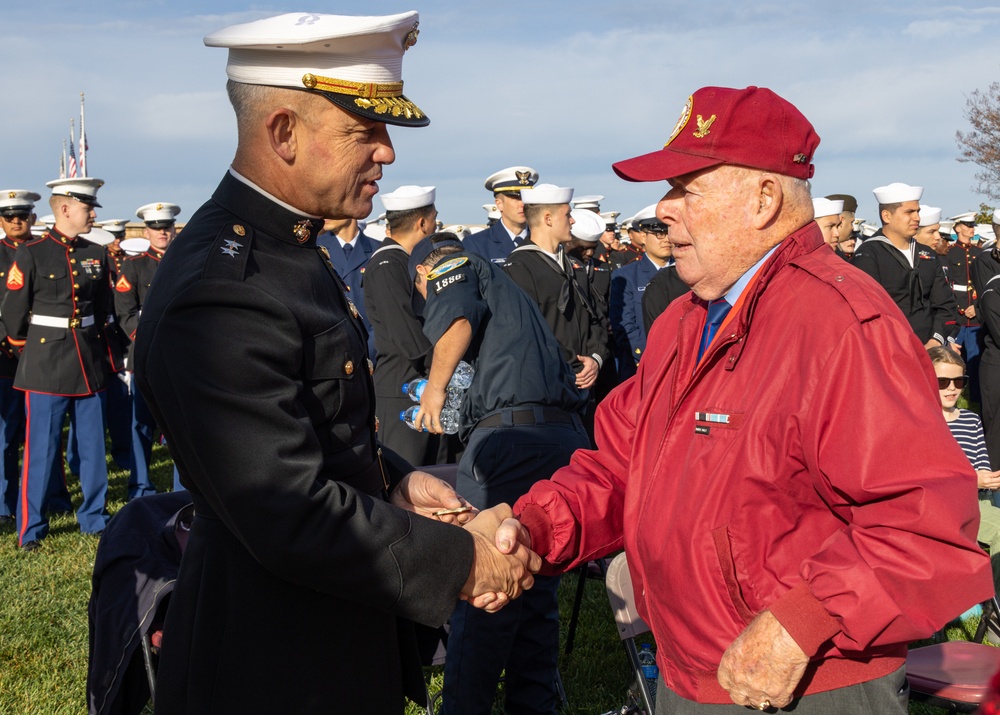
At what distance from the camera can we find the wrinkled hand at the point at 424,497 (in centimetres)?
279

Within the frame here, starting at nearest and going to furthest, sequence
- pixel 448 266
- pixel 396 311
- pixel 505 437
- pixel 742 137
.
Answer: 1. pixel 742 137
2. pixel 505 437
3. pixel 448 266
4. pixel 396 311

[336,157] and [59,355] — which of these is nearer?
[336,157]

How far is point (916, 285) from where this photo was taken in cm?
984

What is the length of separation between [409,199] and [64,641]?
12.1 feet

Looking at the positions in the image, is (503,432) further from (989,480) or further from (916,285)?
(916,285)

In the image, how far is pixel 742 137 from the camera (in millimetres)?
2432

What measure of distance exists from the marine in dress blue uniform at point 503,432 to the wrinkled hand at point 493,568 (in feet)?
5.39

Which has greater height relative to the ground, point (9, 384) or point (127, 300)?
point (127, 300)

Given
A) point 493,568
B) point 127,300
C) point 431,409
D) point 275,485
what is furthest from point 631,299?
→ point 275,485

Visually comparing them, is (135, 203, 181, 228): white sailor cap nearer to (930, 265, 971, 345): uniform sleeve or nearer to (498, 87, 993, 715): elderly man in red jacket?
Answer: (930, 265, 971, 345): uniform sleeve

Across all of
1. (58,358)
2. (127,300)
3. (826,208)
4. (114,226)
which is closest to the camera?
(58,358)

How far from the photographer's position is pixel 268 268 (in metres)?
2.23

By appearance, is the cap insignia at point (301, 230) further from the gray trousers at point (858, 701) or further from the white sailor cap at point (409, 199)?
the white sailor cap at point (409, 199)

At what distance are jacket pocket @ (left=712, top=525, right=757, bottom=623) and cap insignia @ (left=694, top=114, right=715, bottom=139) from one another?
0.94 metres
